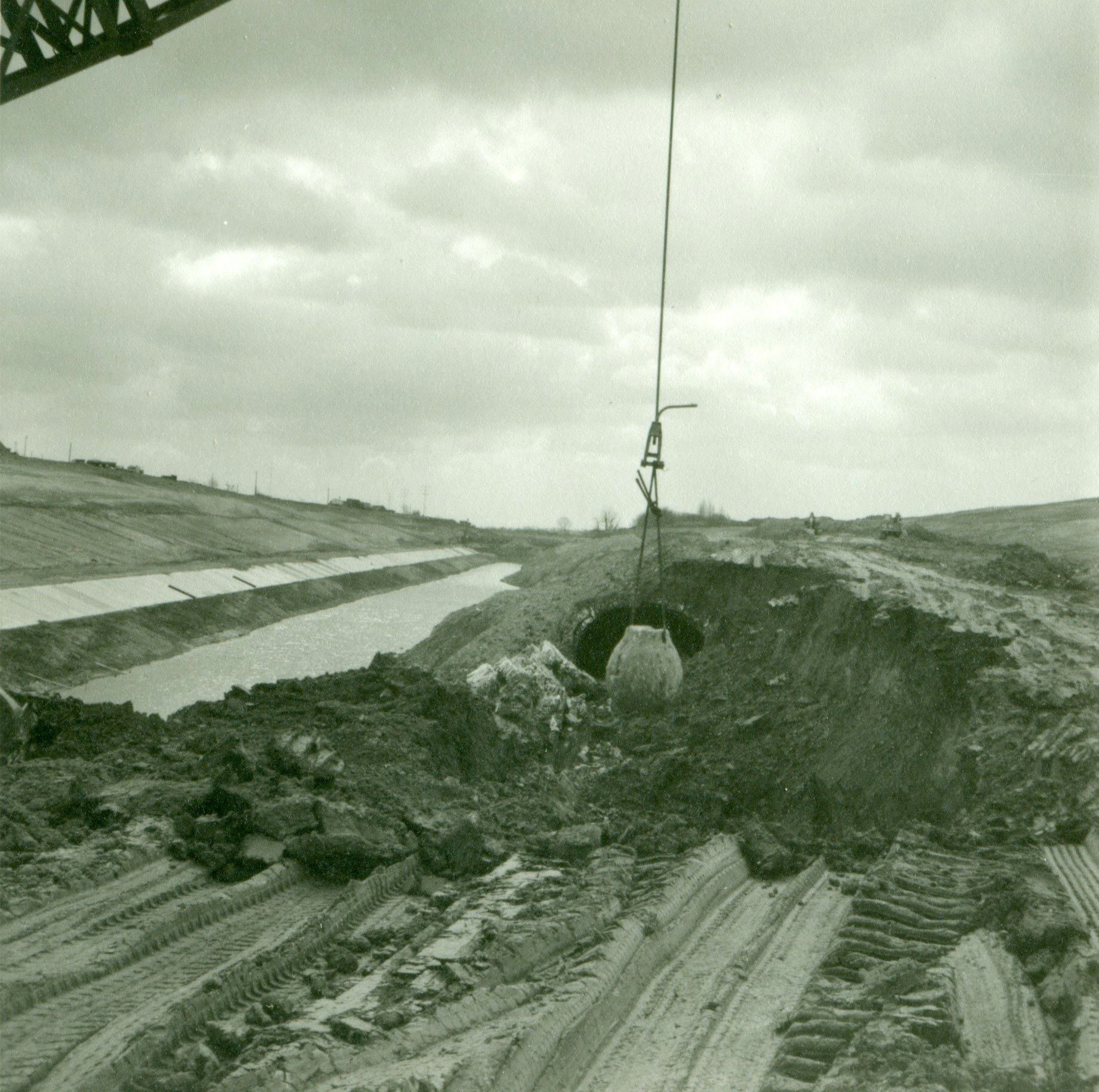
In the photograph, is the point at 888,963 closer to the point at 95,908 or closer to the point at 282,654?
the point at 95,908

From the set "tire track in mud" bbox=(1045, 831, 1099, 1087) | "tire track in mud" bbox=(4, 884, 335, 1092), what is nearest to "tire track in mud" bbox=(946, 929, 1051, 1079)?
"tire track in mud" bbox=(1045, 831, 1099, 1087)

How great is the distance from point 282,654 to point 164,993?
17639 mm

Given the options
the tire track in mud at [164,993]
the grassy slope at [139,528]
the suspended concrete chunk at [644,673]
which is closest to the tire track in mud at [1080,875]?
the suspended concrete chunk at [644,673]

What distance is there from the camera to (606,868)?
7.68 m

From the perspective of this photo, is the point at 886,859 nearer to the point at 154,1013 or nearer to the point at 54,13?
the point at 154,1013

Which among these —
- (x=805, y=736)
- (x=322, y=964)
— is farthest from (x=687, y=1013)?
(x=805, y=736)

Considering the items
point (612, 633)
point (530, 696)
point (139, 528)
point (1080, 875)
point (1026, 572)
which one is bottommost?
point (1080, 875)

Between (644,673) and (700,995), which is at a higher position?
(644,673)

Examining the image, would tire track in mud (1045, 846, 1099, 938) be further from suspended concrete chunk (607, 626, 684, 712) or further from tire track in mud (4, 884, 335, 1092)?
tire track in mud (4, 884, 335, 1092)

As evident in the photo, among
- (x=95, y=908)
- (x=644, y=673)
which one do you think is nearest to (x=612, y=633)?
(x=644, y=673)

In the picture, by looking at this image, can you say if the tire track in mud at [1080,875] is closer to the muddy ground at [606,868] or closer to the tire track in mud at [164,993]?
the muddy ground at [606,868]

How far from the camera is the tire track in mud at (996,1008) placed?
503cm

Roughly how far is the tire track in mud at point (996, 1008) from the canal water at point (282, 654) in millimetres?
10581

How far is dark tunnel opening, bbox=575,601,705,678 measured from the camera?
15750 mm
